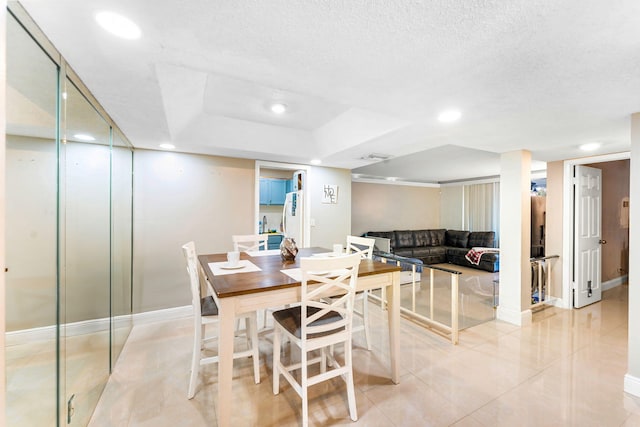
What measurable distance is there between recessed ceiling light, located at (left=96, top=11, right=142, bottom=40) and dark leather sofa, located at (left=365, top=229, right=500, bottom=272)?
5809 millimetres

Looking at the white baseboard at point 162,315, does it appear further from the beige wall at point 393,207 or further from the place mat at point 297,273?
the beige wall at point 393,207

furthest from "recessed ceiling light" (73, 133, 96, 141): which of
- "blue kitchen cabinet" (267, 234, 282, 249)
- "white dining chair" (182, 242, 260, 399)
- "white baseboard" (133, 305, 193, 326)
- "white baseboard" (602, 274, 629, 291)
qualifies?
"white baseboard" (602, 274, 629, 291)

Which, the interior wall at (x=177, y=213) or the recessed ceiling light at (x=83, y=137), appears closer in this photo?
the recessed ceiling light at (x=83, y=137)

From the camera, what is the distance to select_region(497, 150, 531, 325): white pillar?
10.3 ft

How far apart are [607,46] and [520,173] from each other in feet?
7.44

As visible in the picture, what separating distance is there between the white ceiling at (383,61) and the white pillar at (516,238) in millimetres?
678

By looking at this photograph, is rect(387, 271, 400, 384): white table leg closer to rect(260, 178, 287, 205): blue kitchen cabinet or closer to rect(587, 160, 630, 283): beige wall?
rect(260, 178, 287, 205): blue kitchen cabinet

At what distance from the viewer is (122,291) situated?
8.98ft

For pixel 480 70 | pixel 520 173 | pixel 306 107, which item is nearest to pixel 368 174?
pixel 520 173

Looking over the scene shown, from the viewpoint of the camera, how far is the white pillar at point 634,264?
1955mm

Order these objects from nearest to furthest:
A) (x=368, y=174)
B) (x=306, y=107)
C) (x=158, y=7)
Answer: (x=158, y=7)
(x=306, y=107)
(x=368, y=174)

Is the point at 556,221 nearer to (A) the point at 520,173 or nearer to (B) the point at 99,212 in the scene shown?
(A) the point at 520,173

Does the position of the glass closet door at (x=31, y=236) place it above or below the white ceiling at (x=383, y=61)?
below

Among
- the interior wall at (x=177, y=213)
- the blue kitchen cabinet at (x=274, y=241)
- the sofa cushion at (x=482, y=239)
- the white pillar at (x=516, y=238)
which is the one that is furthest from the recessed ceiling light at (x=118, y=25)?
the sofa cushion at (x=482, y=239)
